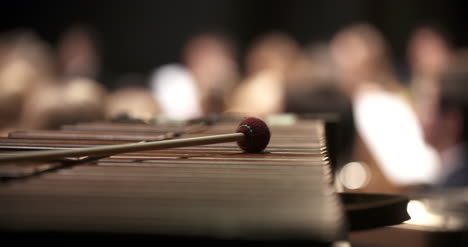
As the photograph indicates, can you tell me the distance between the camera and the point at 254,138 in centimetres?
133

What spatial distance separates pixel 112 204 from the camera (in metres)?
0.82

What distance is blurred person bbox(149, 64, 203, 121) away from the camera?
7930mm

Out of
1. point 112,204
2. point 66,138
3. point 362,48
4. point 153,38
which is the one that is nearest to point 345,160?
point 362,48

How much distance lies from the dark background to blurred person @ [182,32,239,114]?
0.19 metres

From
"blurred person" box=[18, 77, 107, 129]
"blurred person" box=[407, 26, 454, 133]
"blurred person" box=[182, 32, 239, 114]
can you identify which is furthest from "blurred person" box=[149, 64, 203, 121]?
"blurred person" box=[407, 26, 454, 133]

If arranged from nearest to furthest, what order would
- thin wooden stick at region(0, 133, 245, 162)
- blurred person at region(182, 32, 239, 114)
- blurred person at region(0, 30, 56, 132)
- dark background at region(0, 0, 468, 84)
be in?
thin wooden stick at region(0, 133, 245, 162) < blurred person at region(0, 30, 56, 132) < blurred person at region(182, 32, 239, 114) < dark background at region(0, 0, 468, 84)

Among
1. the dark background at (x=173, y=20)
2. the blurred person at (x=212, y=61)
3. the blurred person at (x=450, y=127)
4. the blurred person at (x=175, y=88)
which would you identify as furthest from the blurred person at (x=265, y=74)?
the blurred person at (x=450, y=127)

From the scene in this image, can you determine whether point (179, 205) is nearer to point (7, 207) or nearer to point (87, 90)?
point (7, 207)

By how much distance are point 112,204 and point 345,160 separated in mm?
3977

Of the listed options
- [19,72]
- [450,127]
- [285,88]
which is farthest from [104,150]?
[19,72]

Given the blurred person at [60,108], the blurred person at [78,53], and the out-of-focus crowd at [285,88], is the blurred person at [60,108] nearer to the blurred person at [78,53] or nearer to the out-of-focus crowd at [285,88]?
the out-of-focus crowd at [285,88]

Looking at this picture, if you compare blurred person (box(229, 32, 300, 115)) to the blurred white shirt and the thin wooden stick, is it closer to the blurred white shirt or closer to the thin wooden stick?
the blurred white shirt

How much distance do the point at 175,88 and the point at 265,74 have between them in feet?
6.29

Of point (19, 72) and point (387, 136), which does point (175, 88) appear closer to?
point (19, 72)
